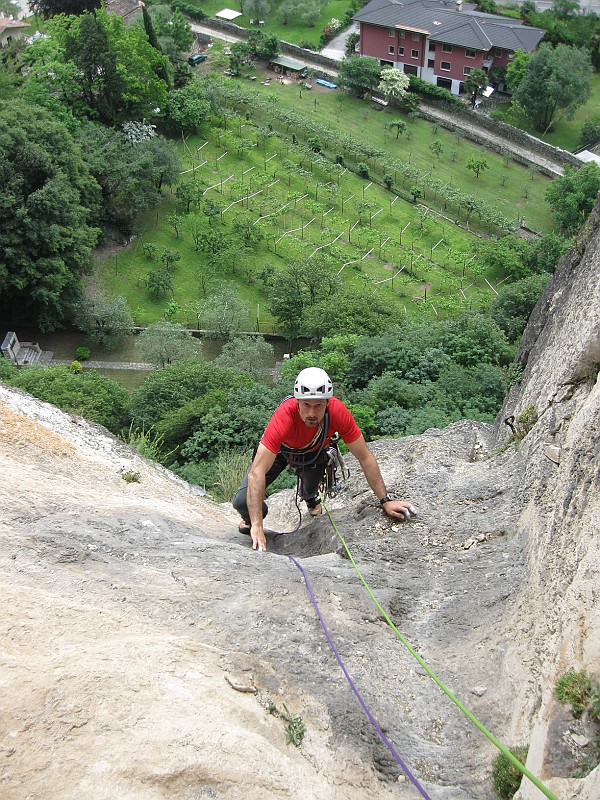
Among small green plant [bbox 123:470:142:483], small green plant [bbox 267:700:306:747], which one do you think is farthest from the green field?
small green plant [bbox 267:700:306:747]

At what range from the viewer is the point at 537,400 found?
37.0ft

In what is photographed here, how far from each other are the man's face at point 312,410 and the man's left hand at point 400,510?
1.79 meters

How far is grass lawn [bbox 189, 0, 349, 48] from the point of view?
5675 centimetres

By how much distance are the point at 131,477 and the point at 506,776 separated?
7.91 meters

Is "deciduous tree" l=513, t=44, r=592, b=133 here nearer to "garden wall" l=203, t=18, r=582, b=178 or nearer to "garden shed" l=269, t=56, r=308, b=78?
"garden wall" l=203, t=18, r=582, b=178

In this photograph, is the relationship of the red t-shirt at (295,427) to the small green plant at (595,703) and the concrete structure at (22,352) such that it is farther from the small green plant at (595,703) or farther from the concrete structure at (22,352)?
the concrete structure at (22,352)

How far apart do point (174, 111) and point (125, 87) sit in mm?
3315

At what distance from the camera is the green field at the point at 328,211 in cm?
3459

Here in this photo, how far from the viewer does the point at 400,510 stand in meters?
9.59

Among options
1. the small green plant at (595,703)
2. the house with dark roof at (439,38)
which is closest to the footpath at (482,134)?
the house with dark roof at (439,38)

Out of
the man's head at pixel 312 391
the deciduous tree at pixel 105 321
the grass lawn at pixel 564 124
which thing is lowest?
the deciduous tree at pixel 105 321

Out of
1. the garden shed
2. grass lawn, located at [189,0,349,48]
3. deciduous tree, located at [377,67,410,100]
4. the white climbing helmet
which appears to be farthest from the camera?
grass lawn, located at [189,0,349,48]

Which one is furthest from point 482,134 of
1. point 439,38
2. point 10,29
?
point 10,29

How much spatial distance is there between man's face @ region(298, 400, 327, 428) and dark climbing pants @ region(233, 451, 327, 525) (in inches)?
42.7
